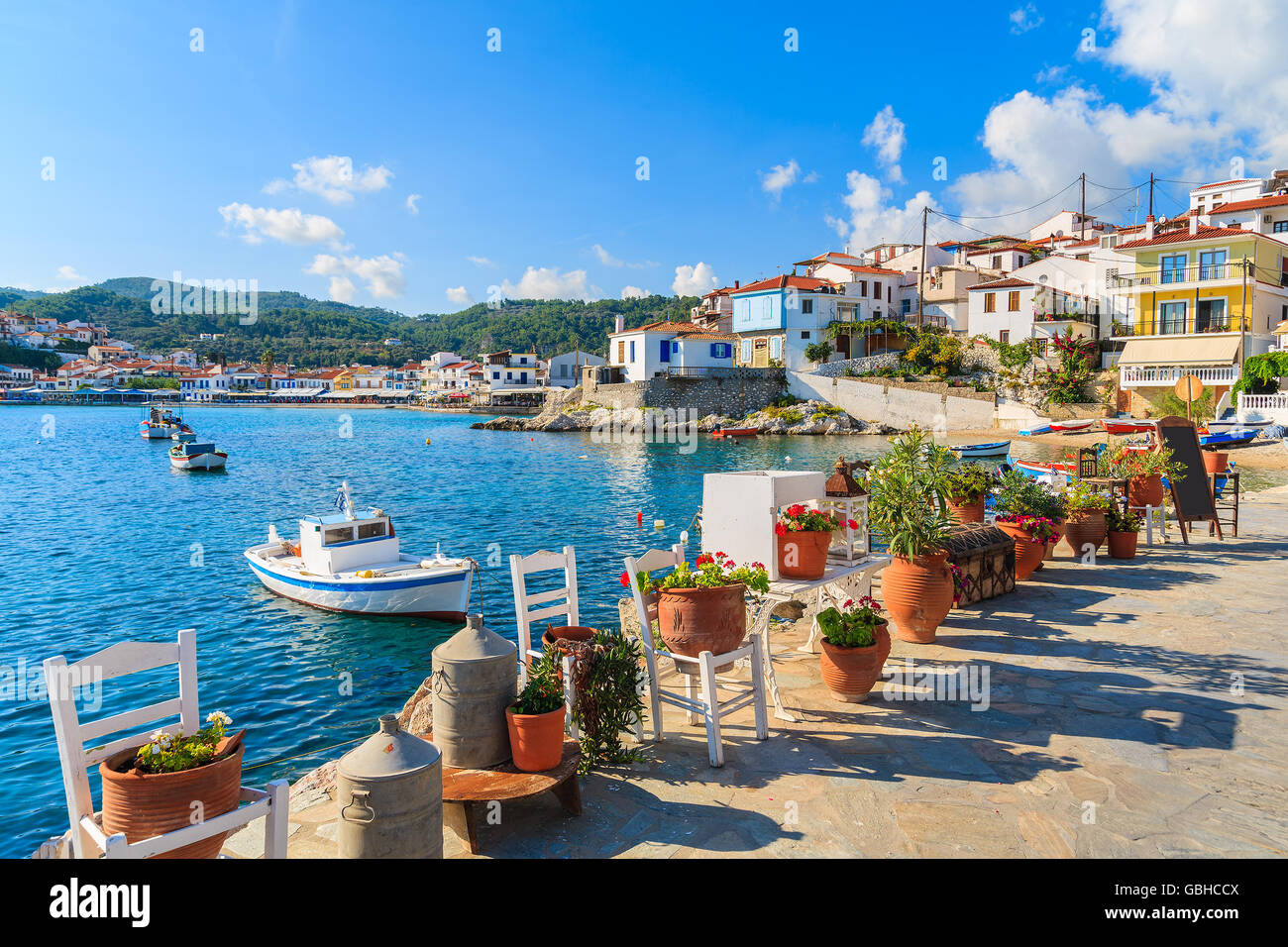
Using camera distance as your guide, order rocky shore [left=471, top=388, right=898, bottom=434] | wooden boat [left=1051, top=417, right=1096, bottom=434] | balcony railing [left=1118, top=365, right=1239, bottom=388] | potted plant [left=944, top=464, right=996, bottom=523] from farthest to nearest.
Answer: rocky shore [left=471, top=388, right=898, bottom=434] → wooden boat [left=1051, top=417, right=1096, bottom=434] → balcony railing [left=1118, top=365, right=1239, bottom=388] → potted plant [left=944, top=464, right=996, bottom=523]

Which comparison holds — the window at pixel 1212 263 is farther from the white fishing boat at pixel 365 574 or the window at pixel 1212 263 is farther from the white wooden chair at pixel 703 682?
the white wooden chair at pixel 703 682

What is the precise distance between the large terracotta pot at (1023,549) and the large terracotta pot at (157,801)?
33.3ft

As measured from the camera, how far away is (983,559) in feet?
31.5

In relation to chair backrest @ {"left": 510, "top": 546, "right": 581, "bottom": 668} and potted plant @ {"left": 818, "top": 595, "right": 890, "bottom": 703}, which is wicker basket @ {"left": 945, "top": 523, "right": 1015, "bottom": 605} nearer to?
potted plant @ {"left": 818, "top": 595, "right": 890, "bottom": 703}

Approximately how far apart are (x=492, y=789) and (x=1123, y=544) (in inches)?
462

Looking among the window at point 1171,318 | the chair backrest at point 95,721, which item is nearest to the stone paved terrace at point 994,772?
the chair backrest at point 95,721

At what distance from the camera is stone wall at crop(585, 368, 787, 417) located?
67.6 m

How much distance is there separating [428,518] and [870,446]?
3257 centimetres

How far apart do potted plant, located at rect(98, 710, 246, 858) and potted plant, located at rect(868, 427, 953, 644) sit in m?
6.15

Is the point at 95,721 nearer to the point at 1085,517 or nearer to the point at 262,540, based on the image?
the point at 1085,517

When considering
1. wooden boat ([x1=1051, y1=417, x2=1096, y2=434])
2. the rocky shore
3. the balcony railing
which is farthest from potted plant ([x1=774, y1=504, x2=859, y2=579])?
the rocky shore

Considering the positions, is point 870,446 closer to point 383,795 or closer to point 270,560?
point 270,560

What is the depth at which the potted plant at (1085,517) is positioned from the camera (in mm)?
12203

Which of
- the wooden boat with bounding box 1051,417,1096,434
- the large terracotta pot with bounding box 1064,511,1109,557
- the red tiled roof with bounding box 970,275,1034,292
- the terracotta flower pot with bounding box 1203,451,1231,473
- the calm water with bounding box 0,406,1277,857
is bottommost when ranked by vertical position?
the calm water with bounding box 0,406,1277,857
